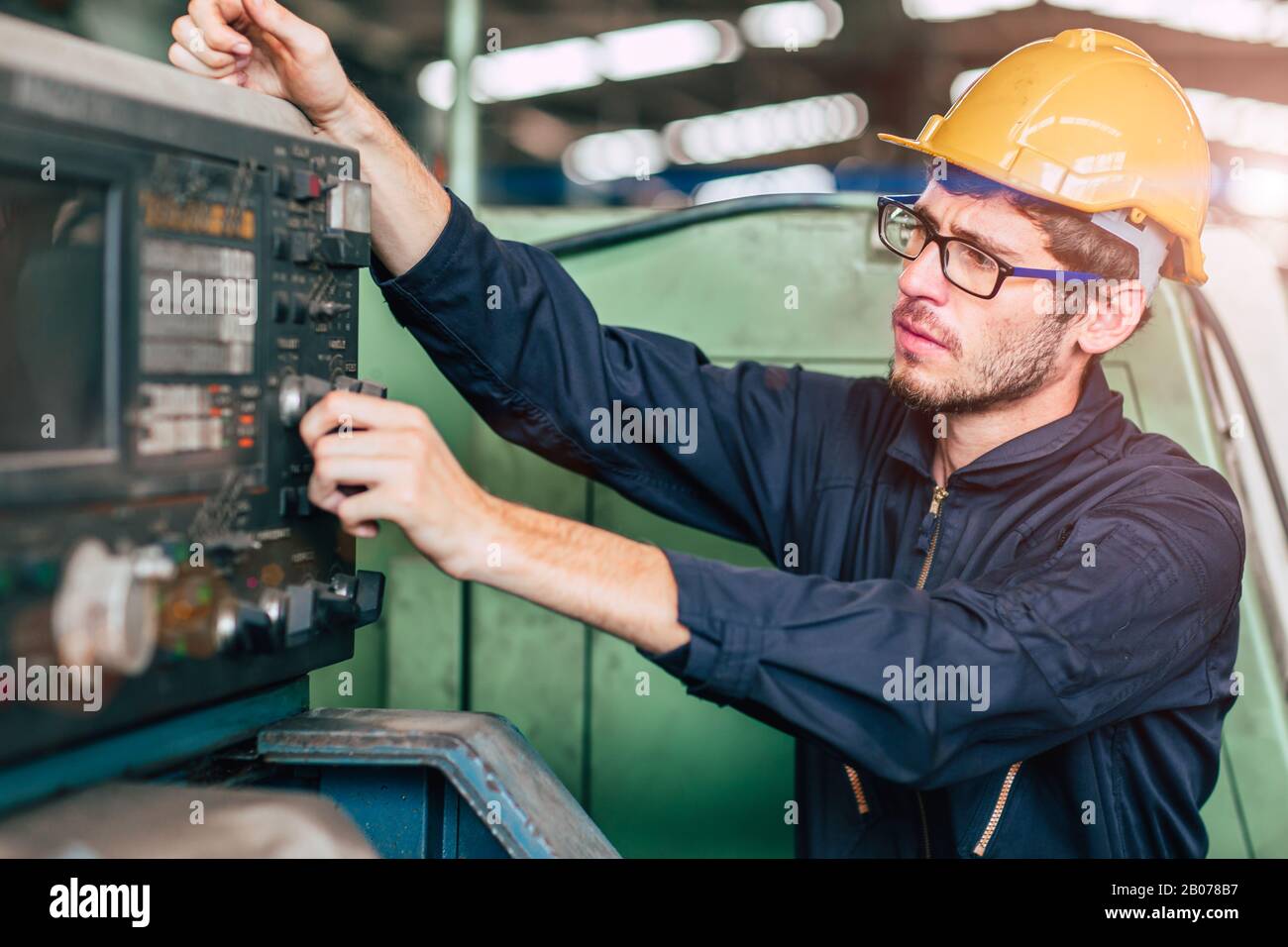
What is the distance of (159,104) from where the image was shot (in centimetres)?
68

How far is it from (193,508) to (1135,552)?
0.75 m

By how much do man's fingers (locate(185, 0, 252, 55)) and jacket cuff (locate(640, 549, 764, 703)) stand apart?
0.57m

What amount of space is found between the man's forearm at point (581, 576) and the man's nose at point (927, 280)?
514 millimetres

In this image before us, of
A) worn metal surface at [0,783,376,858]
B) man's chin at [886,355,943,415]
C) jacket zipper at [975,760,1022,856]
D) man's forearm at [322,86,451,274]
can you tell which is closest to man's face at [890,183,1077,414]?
man's chin at [886,355,943,415]

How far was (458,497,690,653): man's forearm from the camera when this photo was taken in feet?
2.62

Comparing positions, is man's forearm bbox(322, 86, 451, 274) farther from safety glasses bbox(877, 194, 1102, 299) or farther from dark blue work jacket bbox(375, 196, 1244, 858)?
safety glasses bbox(877, 194, 1102, 299)

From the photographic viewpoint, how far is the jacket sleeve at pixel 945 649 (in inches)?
33.1

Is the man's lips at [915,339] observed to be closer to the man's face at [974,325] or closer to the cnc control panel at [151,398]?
the man's face at [974,325]

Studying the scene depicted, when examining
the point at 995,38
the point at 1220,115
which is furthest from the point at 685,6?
the point at 1220,115

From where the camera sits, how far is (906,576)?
122 centimetres

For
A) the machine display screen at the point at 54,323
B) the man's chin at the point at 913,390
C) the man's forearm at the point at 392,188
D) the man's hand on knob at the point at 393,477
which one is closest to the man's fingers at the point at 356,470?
the man's hand on knob at the point at 393,477

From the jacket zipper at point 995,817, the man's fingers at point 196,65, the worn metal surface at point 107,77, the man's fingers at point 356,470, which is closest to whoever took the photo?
the worn metal surface at point 107,77

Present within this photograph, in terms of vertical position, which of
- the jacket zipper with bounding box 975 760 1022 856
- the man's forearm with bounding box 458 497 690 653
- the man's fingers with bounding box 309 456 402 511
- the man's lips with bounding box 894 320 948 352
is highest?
the man's lips with bounding box 894 320 948 352
